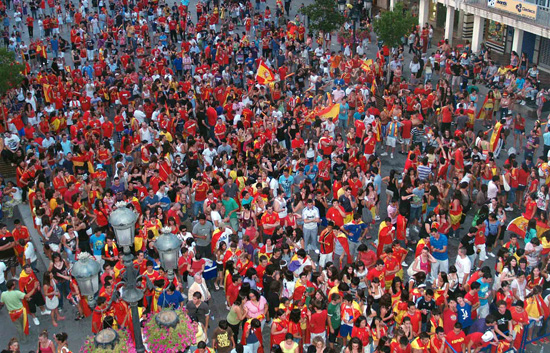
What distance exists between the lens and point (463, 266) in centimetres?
1438

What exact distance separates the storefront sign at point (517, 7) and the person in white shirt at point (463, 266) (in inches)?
737

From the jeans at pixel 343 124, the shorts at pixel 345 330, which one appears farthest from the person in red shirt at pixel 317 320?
the jeans at pixel 343 124

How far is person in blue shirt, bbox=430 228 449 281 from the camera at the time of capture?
14.9 metres

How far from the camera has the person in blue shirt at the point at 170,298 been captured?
13.5 m

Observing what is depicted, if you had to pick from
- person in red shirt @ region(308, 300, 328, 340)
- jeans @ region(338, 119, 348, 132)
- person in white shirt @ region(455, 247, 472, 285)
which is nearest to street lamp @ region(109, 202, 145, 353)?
person in red shirt @ region(308, 300, 328, 340)

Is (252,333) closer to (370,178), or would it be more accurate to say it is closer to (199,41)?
(370,178)

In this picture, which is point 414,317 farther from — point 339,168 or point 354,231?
point 339,168

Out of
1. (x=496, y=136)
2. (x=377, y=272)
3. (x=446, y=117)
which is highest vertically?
(x=377, y=272)

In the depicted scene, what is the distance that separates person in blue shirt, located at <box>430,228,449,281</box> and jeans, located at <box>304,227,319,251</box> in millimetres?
2629

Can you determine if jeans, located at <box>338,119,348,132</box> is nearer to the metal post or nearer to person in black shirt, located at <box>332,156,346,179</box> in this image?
person in black shirt, located at <box>332,156,346,179</box>

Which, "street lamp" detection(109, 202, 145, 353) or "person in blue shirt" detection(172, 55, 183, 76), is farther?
"person in blue shirt" detection(172, 55, 183, 76)

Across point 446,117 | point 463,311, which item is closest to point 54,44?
point 446,117

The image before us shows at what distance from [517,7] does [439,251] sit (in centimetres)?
1911

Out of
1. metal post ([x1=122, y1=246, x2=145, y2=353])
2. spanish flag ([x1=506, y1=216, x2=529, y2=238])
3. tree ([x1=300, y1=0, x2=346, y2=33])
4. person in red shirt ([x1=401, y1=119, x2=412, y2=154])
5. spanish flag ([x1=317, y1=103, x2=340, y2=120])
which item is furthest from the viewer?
tree ([x1=300, y1=0, x2=346, y2=33])
